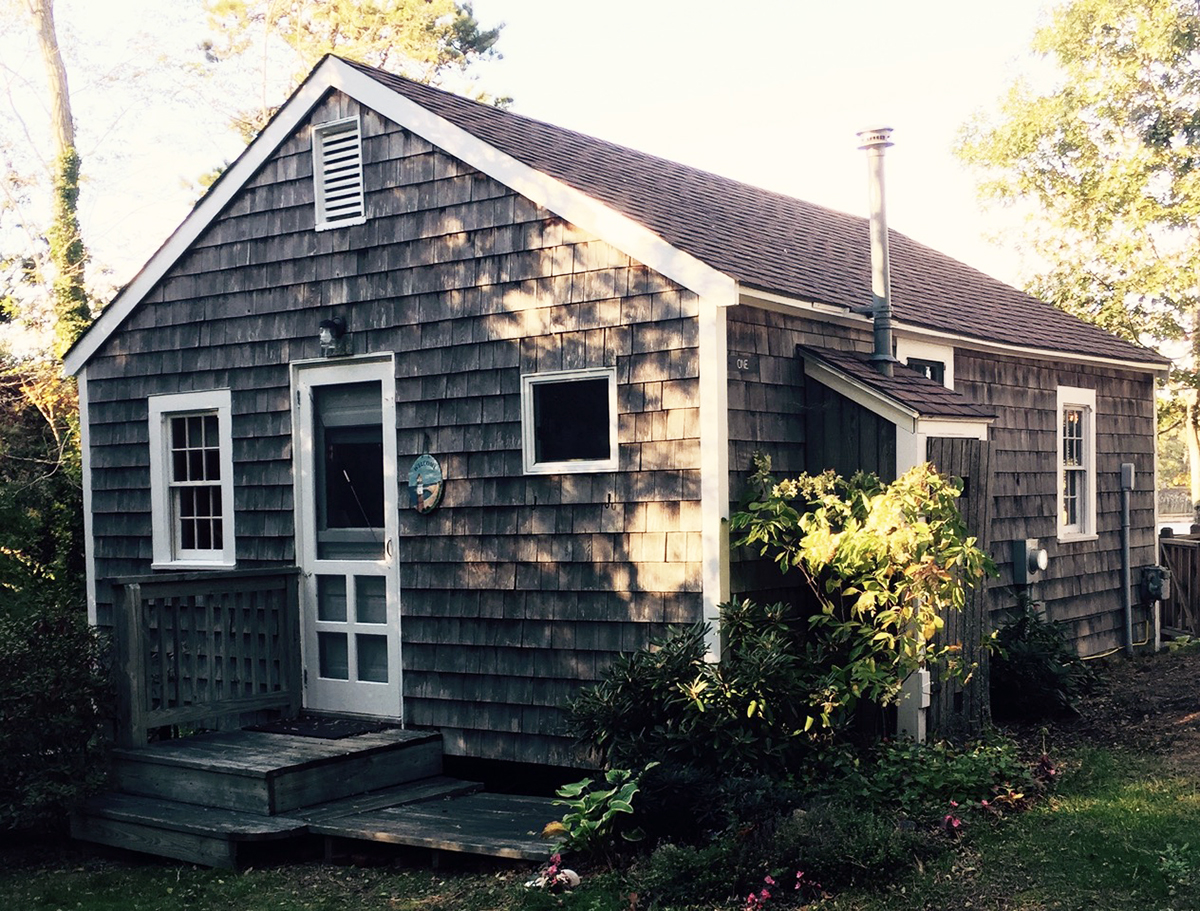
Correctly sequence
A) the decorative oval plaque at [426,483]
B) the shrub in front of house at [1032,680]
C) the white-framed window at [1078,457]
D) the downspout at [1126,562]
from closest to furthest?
the decorative oval plaque at [426,483] → the shrub in front of house at [1032,680] → the white-framed window at [1078,457] → the downspout at [1126,562]

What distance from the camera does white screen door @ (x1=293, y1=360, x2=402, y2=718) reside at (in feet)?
29.7

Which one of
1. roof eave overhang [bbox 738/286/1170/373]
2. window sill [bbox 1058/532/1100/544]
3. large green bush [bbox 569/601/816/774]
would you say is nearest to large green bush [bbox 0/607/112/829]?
large green bush [bbox 569/601/816/774]

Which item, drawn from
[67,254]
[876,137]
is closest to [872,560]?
[876,137]

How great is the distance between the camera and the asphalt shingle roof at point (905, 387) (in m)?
7.91

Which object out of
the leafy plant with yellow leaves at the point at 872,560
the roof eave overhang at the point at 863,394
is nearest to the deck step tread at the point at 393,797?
the leafy plant with yellow leaves at the point at 872,560

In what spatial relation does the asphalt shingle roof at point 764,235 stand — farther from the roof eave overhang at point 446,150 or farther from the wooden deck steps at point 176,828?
the wooden deck steps at point 176,828

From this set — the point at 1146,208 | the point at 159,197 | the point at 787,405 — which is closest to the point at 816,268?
the point at 787,405

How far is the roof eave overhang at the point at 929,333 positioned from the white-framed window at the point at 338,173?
3241 millimetres

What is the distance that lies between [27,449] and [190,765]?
12.6m

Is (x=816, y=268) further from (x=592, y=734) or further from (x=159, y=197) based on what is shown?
(x=159, y=197)

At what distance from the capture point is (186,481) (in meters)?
10.3

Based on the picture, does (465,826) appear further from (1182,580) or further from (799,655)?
(1182,580)

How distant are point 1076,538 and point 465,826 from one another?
25.8 ft

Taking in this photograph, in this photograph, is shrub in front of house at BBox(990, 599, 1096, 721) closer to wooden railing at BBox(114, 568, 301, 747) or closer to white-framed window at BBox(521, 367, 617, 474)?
white-framed window at BBox(521, 367, 617, 474)
